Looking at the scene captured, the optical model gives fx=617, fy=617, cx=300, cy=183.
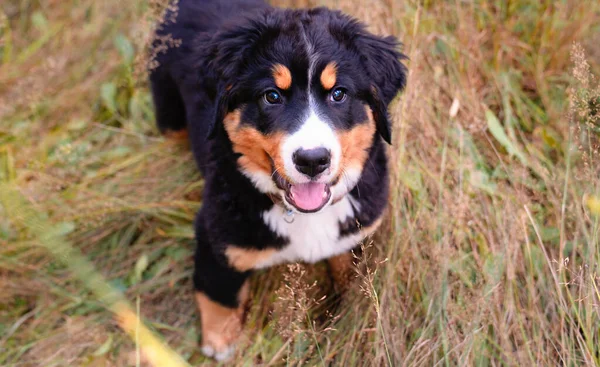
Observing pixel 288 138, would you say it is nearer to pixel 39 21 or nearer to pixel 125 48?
pixel 125 48

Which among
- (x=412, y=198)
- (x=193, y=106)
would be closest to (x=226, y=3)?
(x=193, y=106)

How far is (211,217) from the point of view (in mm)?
2785

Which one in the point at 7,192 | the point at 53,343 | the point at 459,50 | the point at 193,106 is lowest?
the point at 53,343

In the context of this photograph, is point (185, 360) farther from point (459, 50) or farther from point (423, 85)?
point (459, 50)

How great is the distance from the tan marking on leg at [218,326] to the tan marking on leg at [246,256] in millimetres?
407

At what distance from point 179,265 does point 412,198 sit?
1.39 m

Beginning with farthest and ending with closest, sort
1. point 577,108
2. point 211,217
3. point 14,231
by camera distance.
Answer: point 14,231 < point 211,217 < point 577,108

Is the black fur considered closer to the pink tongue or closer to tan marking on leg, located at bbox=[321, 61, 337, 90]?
tan marking on leg, located at bbox=[321, 61, 337, 90]

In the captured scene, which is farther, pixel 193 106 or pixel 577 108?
pixel 193 106

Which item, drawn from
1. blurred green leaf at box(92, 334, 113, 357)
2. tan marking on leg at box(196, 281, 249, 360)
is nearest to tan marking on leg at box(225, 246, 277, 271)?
tan marking on leg at box(196, 281, 249, 360)

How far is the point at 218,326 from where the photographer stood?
318 cm

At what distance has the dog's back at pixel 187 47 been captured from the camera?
3.14 metres

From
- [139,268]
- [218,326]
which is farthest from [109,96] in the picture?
[218,326]

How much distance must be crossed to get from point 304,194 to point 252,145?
0.30 metres
